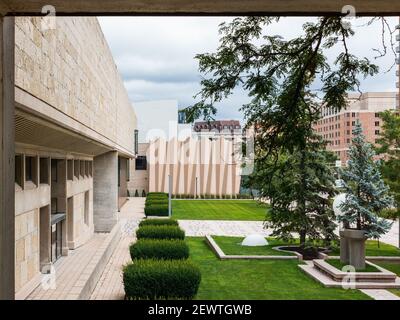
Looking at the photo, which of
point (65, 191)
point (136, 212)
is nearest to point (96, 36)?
point (65, 191)

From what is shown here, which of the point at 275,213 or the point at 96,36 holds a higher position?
the point at 96,36

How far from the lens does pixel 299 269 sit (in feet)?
64.1

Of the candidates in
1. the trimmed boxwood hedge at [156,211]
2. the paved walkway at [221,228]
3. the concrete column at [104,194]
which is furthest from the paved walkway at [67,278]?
the trimmed boxwood hedge at [156,211]

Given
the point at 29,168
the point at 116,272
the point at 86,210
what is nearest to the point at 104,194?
the point at 86,210

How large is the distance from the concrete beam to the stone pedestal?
14.4 metres

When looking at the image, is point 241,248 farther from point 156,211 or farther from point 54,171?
point 156,211

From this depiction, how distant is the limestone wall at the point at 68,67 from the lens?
830 centimetres

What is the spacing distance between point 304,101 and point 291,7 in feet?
13.7

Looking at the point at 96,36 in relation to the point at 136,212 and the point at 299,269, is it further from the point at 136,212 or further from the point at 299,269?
the point at 136,212

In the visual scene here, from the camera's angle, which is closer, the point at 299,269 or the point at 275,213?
the point at 299,269

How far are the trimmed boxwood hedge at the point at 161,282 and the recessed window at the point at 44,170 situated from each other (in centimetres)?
566

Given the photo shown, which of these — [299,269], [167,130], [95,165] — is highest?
[167,130]

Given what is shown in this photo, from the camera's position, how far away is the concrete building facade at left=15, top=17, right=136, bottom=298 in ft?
29.3

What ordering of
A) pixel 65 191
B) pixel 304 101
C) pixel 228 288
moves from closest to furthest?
A: pixel 304 101, pixel 228 288, pixel 65 191
